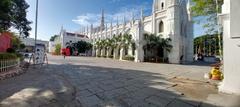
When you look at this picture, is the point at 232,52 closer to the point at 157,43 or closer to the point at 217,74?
the point at 217,74

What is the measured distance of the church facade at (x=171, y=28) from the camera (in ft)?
89.2

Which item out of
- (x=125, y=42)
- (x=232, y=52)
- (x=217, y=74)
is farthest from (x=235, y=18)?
(x=125, y=42)

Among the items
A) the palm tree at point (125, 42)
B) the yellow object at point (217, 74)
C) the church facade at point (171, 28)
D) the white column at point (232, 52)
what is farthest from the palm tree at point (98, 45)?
the white column at point (232, 52)

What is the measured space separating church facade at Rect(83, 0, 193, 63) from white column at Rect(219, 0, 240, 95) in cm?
2139

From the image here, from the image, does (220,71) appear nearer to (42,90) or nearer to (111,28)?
(42,90)

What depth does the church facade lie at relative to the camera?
27.2 metres

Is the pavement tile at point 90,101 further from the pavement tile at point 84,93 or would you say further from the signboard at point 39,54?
the signboard at point 39,54

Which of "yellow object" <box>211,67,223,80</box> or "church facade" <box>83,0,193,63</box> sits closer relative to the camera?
"yellow object" <box>211,67,223,80</box>

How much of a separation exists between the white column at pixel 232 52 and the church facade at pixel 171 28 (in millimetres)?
21388

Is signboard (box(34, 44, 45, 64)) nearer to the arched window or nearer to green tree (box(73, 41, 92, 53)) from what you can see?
the arched window

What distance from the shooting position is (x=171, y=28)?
91.1 feet

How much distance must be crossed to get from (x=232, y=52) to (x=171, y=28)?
23.2m

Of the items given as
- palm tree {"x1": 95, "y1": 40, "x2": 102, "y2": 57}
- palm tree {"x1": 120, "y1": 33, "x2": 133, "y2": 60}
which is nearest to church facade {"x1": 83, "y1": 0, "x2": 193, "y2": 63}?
palm tree {"x1": 120, "y1": 33, "x2": 133, "y2": 60}

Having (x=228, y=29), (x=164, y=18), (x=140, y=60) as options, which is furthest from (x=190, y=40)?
(x=228, y=29)
